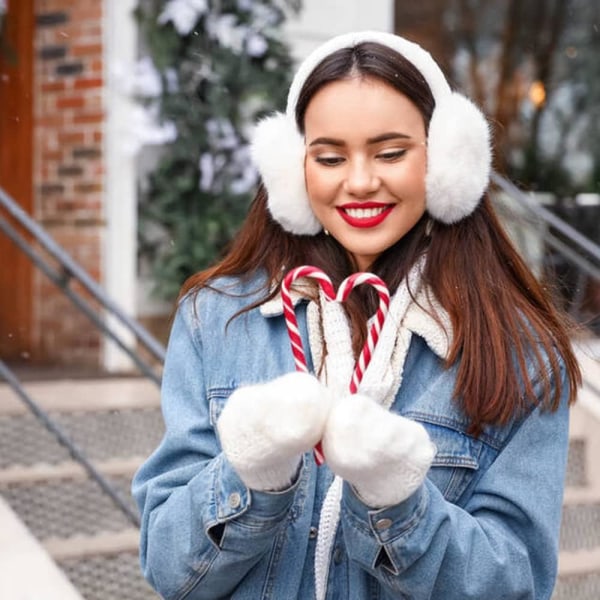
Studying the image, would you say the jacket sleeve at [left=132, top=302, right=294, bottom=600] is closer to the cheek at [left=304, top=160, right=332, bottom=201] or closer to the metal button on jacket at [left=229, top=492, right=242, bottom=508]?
the metal button on jacket at [left=229, top=492, right=242, bottom=508]

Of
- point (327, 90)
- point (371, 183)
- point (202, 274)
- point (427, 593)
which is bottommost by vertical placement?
point (427, 593)

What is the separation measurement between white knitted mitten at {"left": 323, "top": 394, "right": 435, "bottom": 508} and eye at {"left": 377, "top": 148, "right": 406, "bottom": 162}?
0.46m

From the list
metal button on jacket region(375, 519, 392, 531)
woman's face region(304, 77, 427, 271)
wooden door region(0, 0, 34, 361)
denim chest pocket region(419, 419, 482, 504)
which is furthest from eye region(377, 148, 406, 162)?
wooden door region(0, 0, 34, 361)

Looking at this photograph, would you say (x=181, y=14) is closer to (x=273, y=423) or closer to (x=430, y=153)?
(x=430, y=153)

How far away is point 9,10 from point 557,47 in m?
3.67

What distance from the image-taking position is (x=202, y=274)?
1962 millimetres

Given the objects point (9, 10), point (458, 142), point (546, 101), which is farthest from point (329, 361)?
point (546, 101)

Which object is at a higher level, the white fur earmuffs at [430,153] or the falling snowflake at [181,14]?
the falling snowflake at [181,14]

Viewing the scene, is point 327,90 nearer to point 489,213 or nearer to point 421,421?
point 489,213

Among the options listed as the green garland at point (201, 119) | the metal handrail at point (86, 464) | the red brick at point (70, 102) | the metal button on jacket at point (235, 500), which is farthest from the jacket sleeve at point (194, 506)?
the red brick at point (70, 102)

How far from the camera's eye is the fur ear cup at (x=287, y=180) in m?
1.90

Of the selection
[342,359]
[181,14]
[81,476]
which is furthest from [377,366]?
[181,14]

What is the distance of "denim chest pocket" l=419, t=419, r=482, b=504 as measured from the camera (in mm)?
1769

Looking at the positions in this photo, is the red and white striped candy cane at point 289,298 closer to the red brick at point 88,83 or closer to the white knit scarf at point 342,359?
the white knit scarf at point 342,359
